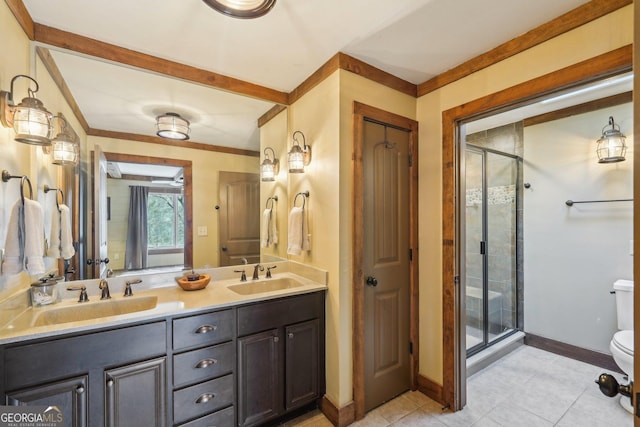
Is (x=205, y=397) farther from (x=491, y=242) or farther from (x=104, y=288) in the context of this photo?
(x=491, y=242)

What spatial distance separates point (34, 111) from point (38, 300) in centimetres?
98

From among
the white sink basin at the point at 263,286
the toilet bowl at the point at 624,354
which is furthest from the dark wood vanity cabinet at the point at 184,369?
the toilet bowl at the point at 624,354

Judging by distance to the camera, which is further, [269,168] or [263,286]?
[269,168]

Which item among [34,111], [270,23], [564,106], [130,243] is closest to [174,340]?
[130,243]

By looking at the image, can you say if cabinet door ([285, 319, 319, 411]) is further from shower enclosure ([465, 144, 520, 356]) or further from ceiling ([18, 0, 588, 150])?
shower enclosure ([465, 144, 520, 356])

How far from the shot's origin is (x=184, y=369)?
1.50 m

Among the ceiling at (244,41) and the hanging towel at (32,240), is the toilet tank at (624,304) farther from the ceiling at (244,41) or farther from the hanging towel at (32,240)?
the hanging towel at (32,240)

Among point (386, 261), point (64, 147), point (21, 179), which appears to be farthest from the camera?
point (386, 261)

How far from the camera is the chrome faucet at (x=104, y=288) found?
168 cm

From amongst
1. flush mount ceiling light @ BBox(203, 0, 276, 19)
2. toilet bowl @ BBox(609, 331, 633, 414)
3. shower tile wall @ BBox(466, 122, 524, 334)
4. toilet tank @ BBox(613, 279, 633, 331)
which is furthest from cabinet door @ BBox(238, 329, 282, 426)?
toilet tank @ BBox(613, 279, 633, 331)

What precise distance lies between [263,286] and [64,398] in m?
1.21

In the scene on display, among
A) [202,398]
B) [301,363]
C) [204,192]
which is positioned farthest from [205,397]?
[204,192]

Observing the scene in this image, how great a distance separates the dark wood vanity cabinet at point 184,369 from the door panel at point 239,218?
0.68m

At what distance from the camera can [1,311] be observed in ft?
4.00
